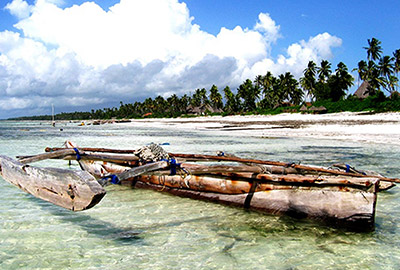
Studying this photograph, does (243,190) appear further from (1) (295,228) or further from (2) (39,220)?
(2) (39,220)

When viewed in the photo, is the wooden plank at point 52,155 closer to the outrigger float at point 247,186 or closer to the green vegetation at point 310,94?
the outrigger float at point 247,186

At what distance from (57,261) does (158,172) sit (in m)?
1.83

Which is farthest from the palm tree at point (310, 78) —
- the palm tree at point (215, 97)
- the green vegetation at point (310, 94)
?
the palm tree at point (215, 97)

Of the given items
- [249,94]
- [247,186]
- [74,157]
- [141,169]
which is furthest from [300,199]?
[249,94]

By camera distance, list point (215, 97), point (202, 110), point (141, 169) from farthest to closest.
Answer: point (202, 110) < point (215, 97) < point (141, 169)

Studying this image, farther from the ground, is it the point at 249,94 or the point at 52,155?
the point at 249,94

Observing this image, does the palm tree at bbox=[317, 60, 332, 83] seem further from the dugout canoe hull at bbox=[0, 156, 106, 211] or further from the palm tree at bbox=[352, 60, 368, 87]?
the dugout canoe hull at bbox=[0, 156, 106, 211]

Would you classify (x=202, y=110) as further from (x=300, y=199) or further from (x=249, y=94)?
(x=300, y=199)

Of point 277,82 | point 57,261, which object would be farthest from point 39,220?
point 277,82

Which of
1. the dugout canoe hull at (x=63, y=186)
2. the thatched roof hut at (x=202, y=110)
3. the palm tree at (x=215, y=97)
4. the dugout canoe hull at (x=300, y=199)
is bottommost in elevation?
the dugout canoe hull at (x=300, y=199)

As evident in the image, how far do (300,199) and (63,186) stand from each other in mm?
3212

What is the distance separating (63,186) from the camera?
355 centimetres

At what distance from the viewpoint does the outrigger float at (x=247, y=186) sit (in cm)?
357

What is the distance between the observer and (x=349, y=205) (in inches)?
156
